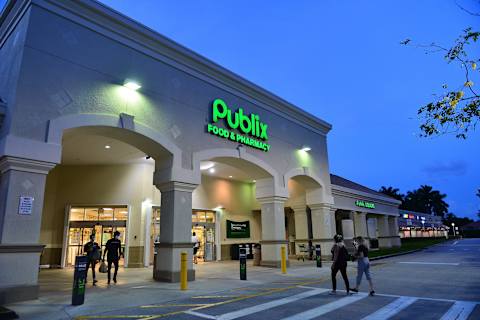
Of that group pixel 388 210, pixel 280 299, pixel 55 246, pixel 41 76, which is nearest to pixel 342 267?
pixel 280 299

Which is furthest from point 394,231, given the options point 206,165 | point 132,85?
point 132,85

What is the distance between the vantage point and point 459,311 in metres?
7.49

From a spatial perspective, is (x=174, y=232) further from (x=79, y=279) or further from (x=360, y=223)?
(x=360, y=223)

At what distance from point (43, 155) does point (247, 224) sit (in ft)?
62.4

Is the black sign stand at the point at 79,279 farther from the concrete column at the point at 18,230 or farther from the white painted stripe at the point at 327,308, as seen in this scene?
the white painted stripe at the point at 327,308

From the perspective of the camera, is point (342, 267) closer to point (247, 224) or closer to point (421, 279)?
point (421, 279)

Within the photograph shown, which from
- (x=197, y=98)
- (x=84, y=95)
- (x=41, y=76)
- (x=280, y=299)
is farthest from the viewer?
(x=197, y=98)

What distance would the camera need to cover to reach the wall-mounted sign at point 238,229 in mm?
25311

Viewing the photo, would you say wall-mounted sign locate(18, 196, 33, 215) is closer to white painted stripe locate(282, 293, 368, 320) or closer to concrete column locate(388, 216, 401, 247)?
white painted stripe locate(282, 293, 368, 320)

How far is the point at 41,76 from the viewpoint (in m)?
9.76

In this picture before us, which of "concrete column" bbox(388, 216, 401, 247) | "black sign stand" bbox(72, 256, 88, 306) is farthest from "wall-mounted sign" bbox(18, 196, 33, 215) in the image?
"concrete column" bbox(388, 216, 401, 247)

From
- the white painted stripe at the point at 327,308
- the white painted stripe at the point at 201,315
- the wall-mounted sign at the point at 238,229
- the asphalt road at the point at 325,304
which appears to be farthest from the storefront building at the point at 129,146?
the white painted stripe at the point at 327,308

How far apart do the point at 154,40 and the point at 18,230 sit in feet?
25.8

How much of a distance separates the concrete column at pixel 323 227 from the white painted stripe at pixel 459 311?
1348 cm
